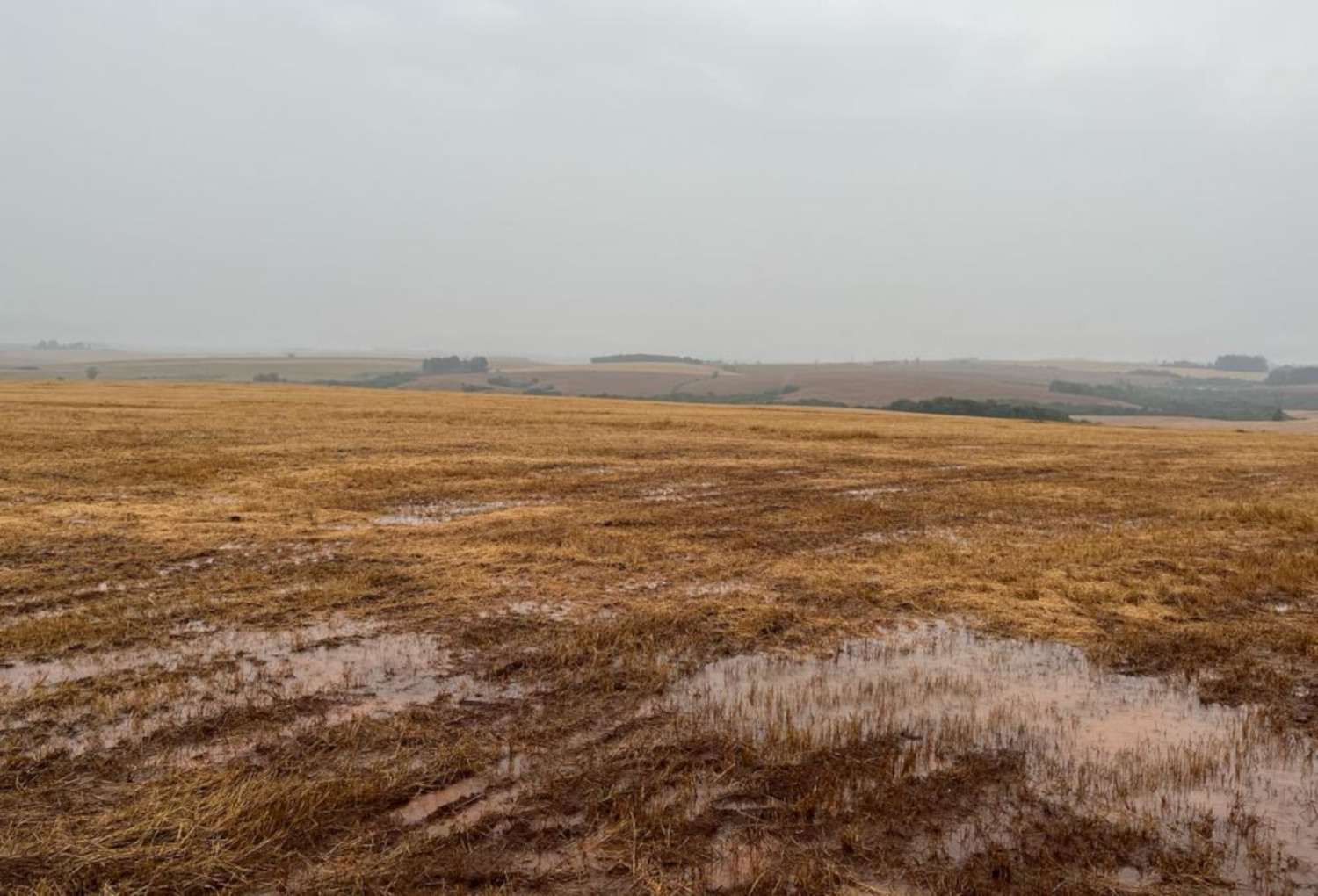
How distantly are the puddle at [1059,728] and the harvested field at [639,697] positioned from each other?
33 mm

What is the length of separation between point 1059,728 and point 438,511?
1141 cm

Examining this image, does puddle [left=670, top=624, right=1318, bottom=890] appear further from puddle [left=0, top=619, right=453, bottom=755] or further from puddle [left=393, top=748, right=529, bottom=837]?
puddle [left=0, top=619, right=453, bottom=755]

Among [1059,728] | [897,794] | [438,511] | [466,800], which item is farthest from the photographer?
[438,511]

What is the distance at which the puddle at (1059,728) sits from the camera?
15.5 ft

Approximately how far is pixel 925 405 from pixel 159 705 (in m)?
98.7

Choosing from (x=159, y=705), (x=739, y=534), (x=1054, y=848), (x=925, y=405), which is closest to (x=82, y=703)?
(x=159, y=705)

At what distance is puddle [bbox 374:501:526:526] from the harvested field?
13cm

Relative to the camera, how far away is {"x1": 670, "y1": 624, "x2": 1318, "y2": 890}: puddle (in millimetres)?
4711

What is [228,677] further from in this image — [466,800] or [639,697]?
[639,697]

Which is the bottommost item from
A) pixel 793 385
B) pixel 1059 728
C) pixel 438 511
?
pixel 1059 728

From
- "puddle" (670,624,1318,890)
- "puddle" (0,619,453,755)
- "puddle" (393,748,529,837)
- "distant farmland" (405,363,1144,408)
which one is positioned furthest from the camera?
"distant farmland" (405,363,1144,408)

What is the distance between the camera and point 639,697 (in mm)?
6422

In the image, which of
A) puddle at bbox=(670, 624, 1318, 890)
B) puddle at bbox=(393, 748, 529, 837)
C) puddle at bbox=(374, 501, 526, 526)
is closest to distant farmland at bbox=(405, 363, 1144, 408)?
puddle at bbox=(374, 501, 526, 526)

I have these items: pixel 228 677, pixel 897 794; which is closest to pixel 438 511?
pixel 228 677
